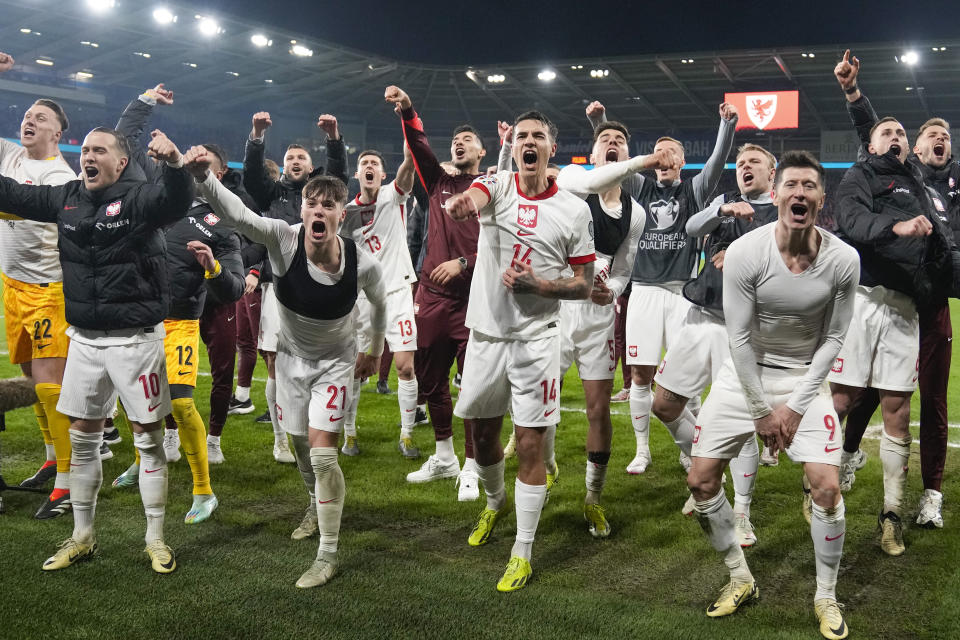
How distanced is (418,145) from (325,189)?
1636 millimetres

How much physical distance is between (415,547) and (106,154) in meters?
2.80

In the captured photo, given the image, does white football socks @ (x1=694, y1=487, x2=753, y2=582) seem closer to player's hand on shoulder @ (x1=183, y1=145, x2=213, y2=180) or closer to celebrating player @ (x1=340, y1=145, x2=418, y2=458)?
player's hand on shoulder @ (x1=183, y1=145, x2=213, y2=180)

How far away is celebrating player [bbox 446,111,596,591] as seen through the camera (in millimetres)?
4234

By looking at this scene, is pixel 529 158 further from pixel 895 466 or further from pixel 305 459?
pixel 895 466

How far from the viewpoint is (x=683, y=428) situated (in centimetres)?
515

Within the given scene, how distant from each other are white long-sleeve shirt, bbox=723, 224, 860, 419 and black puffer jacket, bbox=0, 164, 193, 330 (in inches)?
112

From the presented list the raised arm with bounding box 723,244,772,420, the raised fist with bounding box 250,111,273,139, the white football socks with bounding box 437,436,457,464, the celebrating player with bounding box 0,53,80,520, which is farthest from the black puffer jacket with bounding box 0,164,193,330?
the raised arm with bounding box 723,244,772,420

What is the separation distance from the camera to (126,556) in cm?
439

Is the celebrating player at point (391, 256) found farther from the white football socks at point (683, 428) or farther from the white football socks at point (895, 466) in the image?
the white football socks at point (895, 466)

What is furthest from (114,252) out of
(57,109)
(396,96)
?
(57,109)

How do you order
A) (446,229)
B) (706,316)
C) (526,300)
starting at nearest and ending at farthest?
(526,300) → (706,316) → (446,229)

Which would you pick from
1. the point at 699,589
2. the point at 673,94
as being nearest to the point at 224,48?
the point at 673,94

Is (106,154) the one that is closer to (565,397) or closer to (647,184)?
(647,184)

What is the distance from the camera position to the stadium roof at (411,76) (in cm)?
2825
